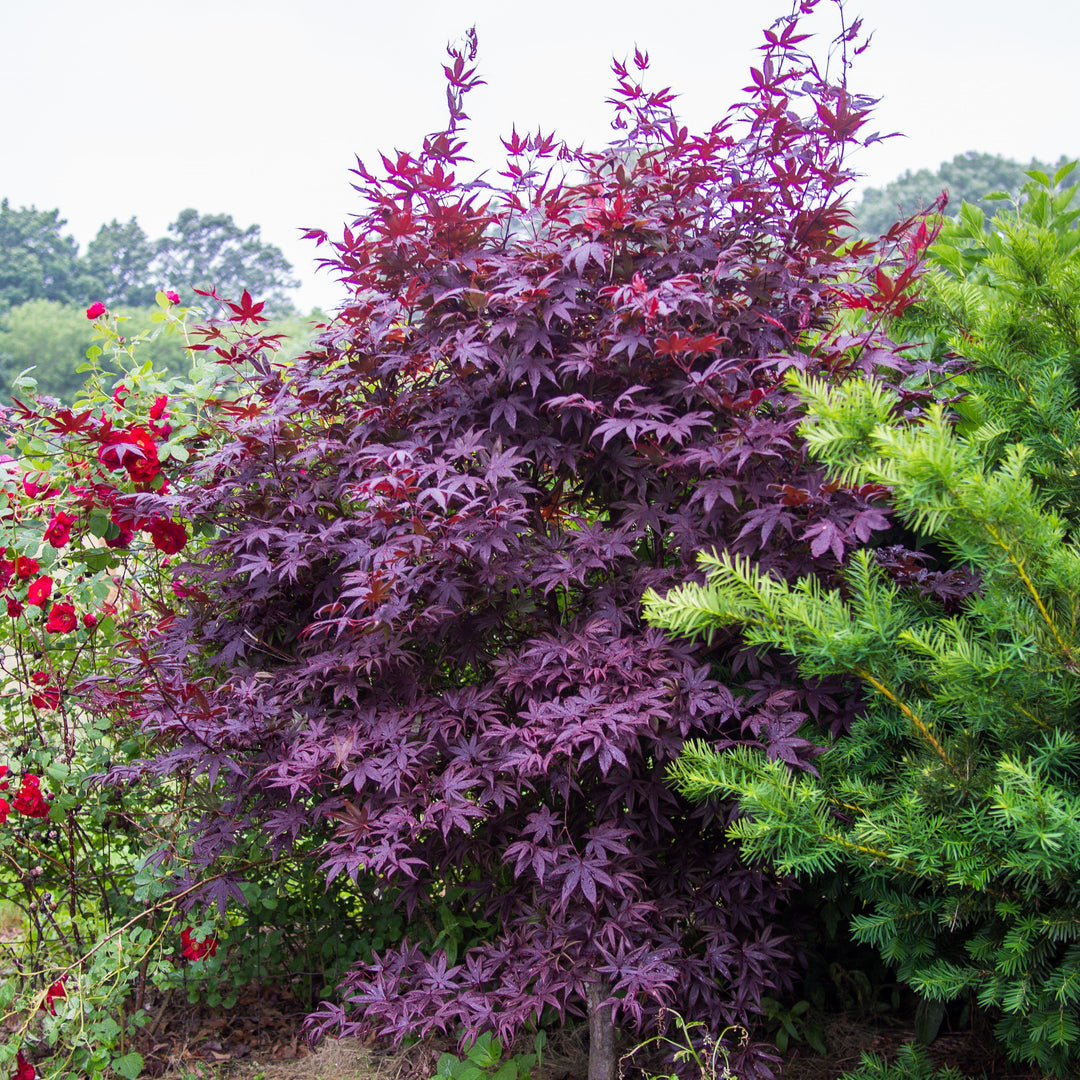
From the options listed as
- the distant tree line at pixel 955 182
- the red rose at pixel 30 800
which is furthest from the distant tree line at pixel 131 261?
the red rose at pixel 30 800

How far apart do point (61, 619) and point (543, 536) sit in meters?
1.70

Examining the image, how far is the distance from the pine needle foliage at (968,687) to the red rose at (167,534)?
1.65 m

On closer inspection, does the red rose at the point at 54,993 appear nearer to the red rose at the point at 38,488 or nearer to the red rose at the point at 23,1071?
the red rose at the point at 23,1071

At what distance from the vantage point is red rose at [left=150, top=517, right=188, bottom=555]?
8.45 feet

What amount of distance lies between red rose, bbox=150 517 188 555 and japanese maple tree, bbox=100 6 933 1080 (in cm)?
18

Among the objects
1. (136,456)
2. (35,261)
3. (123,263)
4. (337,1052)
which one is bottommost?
(337,1052)

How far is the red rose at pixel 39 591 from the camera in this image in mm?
2625

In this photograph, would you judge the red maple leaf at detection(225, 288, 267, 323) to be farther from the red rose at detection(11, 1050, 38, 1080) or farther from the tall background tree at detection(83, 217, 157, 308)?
the tall background tree at detection(83, 217, 157, 308)

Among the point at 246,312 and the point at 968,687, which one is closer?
the point at 968,687

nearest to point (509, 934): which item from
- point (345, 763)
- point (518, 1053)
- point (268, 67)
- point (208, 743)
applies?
point (518, 1053)

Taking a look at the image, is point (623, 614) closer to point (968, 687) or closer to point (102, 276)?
Answer: point (968, 687)

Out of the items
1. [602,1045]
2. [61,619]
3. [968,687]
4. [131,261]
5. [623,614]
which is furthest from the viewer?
[131,261]

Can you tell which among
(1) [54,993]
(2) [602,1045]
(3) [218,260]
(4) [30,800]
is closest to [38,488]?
(4) [30,800]

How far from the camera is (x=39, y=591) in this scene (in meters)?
2.63
